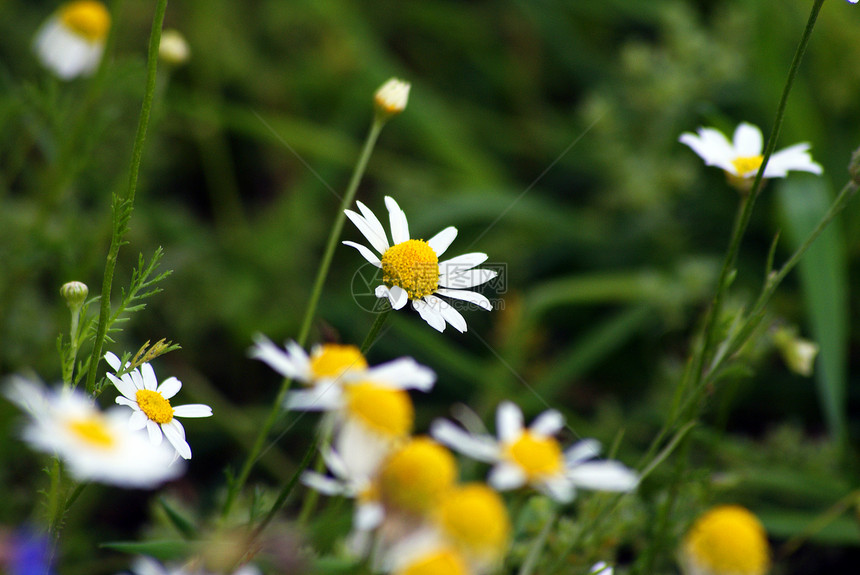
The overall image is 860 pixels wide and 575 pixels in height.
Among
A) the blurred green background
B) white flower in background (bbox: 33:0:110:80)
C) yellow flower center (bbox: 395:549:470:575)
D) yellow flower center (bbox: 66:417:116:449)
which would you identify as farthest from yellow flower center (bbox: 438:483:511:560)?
white flower in background (bbox: 33:0:110:80)

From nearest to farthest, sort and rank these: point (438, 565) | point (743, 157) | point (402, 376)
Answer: point (438, 565)
point (402, 376)
point (743, 157)

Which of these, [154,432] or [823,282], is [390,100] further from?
[823,282]

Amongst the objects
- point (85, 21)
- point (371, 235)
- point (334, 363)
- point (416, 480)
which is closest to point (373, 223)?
point (371, 235)

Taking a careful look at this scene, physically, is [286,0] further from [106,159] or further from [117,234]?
[117,234]

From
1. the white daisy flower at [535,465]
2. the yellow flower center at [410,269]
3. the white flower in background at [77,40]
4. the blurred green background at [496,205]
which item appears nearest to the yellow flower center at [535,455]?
the white daisy flower at [535,465]

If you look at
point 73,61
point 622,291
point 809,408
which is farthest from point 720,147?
point 73,61
